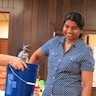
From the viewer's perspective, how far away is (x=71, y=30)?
4.76 ft

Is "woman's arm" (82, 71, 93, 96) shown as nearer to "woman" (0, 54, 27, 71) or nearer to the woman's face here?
the woman's face

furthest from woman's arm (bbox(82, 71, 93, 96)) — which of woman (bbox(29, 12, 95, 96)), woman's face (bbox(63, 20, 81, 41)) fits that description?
woman's face (bbox(63, 20, 81, 41))

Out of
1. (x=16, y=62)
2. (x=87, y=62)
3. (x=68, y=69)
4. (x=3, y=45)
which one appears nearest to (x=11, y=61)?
(x=16, y=62)

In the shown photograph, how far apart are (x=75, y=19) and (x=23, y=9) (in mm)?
2159

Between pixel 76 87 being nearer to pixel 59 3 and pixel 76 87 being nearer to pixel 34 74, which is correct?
pixel 34 74

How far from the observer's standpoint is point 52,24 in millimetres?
3430

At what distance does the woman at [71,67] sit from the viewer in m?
1.39

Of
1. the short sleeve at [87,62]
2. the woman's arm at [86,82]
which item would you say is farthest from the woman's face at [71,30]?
the woman's arm at [86,82]

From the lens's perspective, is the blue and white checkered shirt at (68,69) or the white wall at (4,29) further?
the white wall at (4,29)

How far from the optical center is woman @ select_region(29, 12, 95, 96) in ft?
4.57

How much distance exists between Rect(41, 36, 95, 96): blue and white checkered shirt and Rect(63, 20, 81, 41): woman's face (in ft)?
0.20

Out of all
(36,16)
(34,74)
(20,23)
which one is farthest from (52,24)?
(34,74)

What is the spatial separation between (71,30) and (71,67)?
0.25 metres

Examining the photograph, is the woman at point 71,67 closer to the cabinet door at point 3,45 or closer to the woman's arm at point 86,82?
the woman's arm at point 86,82
